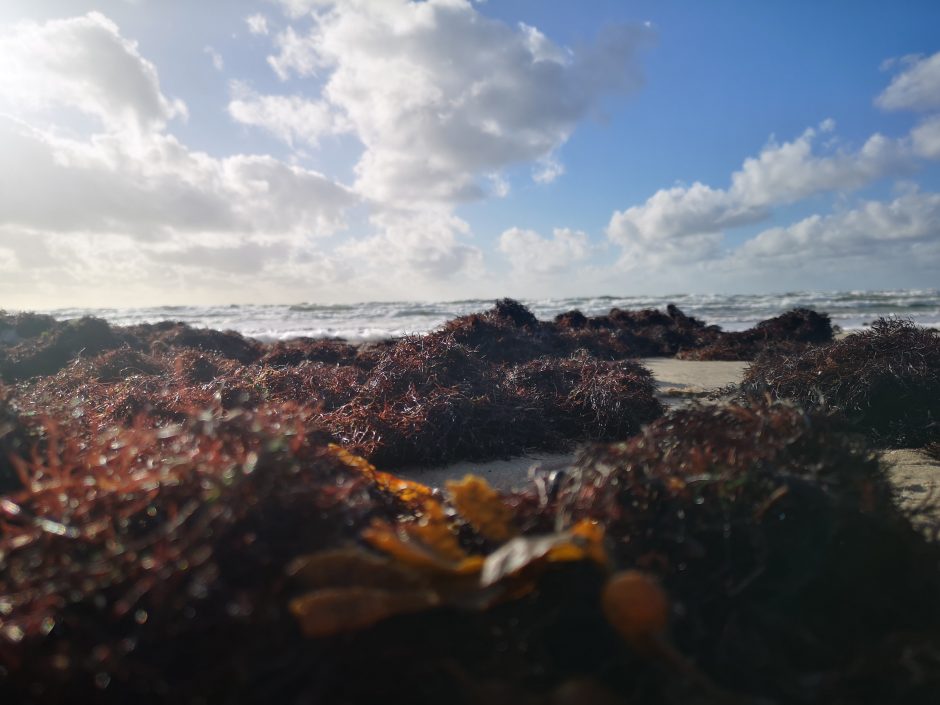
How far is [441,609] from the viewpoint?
1050 mm

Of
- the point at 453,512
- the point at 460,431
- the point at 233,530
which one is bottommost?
the point at 460,431

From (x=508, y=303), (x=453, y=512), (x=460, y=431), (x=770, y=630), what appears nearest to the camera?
(x=770, y=630)

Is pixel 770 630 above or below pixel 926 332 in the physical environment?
below

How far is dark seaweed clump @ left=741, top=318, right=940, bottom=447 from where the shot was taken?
11.6 feet

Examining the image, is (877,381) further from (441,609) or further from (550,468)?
(441,609)

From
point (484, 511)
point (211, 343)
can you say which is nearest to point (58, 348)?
point (211, 343)

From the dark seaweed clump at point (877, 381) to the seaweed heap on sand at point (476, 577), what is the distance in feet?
7.26

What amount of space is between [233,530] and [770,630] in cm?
108

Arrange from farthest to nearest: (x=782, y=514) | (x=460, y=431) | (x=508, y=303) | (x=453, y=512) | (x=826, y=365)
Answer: (x=508, y=303)
(x=826, y=365)
(x=460, y=431)
(x=453, y=512)
(x=782, y=514)

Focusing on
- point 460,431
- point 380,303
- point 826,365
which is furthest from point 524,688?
point 380,303

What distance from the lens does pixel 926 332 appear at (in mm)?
4234

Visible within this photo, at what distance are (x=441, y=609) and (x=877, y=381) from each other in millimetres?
3852

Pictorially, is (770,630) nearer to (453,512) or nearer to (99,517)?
(453,512)

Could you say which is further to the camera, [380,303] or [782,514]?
[380,303]
